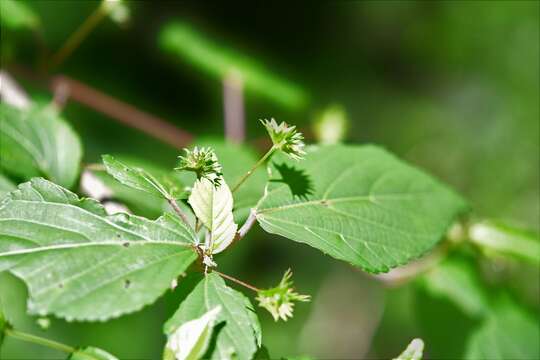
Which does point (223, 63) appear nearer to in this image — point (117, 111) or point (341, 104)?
point (117, 111)

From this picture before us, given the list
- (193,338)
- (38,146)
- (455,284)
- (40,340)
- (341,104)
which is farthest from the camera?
(341,104)

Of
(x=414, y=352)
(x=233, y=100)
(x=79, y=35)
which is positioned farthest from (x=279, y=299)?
(x=233, y=100)

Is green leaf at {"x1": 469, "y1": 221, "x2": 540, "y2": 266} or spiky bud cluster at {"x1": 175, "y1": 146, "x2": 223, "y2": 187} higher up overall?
green leaf at {"x1": 469, "y1": 221, "x2": 540, "y2": 266}

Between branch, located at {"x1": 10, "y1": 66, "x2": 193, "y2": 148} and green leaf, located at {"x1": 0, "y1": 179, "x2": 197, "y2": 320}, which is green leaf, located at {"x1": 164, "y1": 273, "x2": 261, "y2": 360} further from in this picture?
branch, located at {"x1": 10, "y1": 66, "x2": 193, "y2": 148}

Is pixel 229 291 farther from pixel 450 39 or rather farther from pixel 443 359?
pixel 450 39

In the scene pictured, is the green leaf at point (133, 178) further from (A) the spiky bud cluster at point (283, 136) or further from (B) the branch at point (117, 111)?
(B) the branch at point (117, 111)

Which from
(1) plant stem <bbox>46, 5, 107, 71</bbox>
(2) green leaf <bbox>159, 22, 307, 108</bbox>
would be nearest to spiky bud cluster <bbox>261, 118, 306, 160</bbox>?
(1) plant stem <bbox>46, 5, 107, 71</bbox>

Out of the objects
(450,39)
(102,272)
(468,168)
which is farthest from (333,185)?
(450,39)
